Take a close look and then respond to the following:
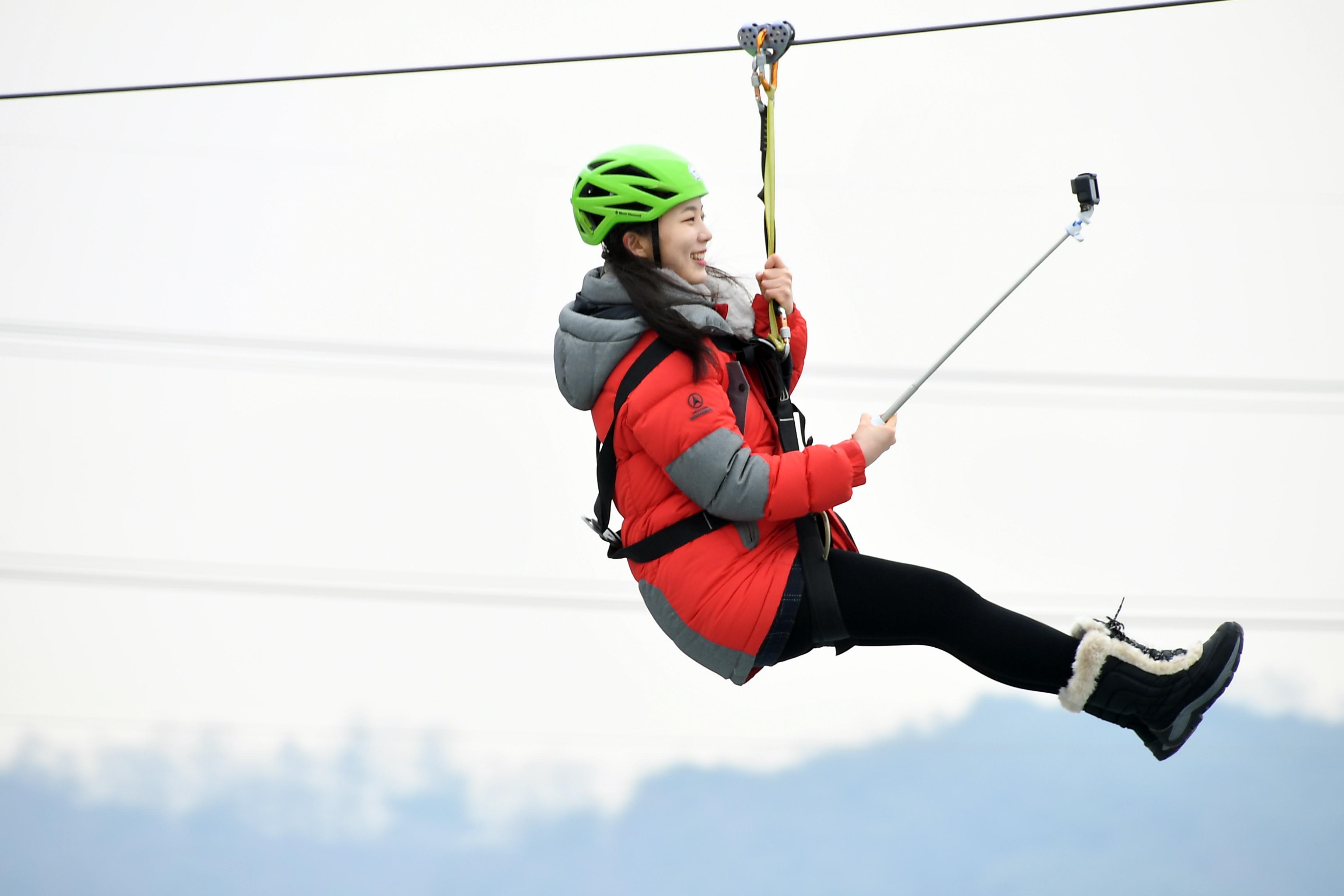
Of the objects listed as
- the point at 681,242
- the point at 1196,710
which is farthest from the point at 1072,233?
the point at 1196,710

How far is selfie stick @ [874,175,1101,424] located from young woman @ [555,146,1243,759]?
86 mm

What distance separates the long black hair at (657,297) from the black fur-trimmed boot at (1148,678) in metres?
Result: 0.82

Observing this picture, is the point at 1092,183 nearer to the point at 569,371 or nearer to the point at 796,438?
the point at 796,438

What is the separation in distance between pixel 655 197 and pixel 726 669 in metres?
0.81

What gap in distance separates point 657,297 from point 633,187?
214mm

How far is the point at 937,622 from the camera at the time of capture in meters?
2.11

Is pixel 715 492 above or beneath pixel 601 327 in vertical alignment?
beneath

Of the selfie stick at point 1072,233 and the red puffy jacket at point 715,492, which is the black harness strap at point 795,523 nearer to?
the red puffy jacket at point 715,492

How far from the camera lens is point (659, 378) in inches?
77.5

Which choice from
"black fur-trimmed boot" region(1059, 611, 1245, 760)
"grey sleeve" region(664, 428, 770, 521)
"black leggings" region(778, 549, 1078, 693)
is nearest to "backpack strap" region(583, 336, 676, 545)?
"grey sleeve" region(664, 428, 770, 521)

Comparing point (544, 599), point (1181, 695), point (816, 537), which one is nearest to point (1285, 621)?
point (544, 599)

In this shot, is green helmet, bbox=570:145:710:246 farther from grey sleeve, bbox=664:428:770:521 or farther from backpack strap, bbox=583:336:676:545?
grey sleeve, bbox=664:428:770:521

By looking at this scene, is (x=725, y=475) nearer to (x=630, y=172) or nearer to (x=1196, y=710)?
(x=630, y=172)

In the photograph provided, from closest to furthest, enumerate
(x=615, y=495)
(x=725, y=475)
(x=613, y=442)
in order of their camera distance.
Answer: (x=725, y=475), (x=613, y=442), (x=615, y=495)
